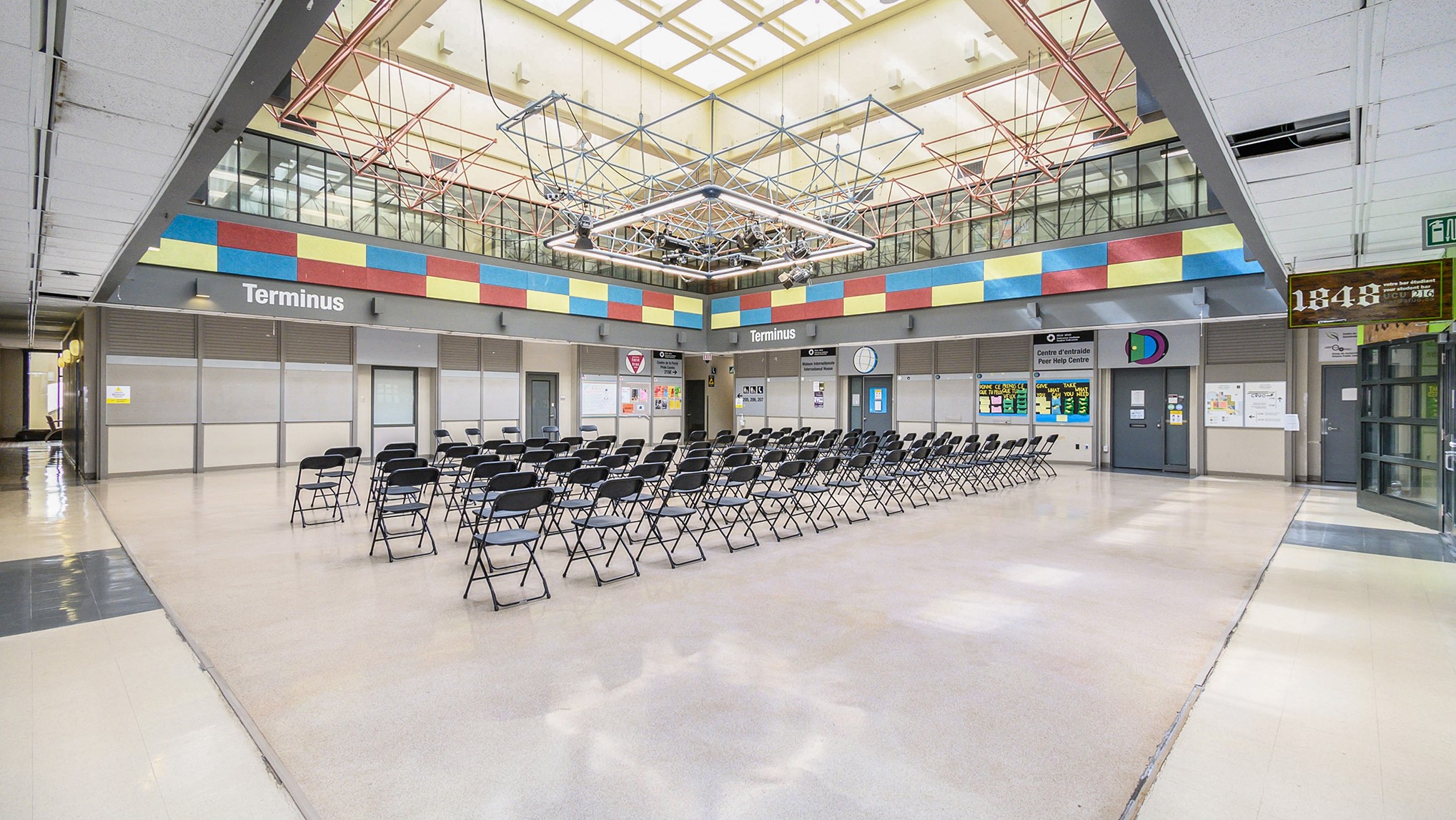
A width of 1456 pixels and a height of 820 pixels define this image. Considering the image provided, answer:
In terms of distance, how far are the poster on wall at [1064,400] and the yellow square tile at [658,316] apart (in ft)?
29.4

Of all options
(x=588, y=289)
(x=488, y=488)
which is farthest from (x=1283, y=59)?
(x=588, y=289)

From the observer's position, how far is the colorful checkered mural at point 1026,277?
10.3m

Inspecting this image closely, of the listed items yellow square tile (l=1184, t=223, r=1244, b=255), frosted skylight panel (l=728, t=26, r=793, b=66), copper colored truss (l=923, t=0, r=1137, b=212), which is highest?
frosted skylight panel (l=728, t=26, r=793, b=66)

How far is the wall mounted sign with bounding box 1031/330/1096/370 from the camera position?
12.3m

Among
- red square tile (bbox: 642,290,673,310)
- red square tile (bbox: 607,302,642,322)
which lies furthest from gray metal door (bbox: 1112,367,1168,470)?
red square tile (bbox: 607,302,642,322)

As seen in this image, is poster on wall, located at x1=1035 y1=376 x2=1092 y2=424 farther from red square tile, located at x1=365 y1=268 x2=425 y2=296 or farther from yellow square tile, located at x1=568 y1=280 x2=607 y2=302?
red square tile, located at x1=365 y1=268 x2=425 y2=296

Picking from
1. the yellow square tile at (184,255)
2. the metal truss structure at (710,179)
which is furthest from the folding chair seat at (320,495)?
the yellow square tile at (184,255)

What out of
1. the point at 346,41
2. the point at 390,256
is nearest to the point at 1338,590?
the point at 346,41

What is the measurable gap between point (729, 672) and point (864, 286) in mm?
12523

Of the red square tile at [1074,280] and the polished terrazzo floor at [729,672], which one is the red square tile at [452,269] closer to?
the polished terrazzo floor at [729,672]

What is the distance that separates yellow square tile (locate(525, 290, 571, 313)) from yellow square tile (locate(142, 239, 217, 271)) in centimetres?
544

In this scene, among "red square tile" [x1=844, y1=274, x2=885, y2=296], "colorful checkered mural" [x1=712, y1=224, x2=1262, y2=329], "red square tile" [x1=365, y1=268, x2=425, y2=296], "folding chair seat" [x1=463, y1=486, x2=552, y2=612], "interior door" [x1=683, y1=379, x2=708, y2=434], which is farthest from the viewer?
"interior door" [x1=683, y1=379, x2=708, y2=434]

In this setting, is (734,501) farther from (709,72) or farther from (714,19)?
(709,72)

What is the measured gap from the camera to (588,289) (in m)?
15.1
